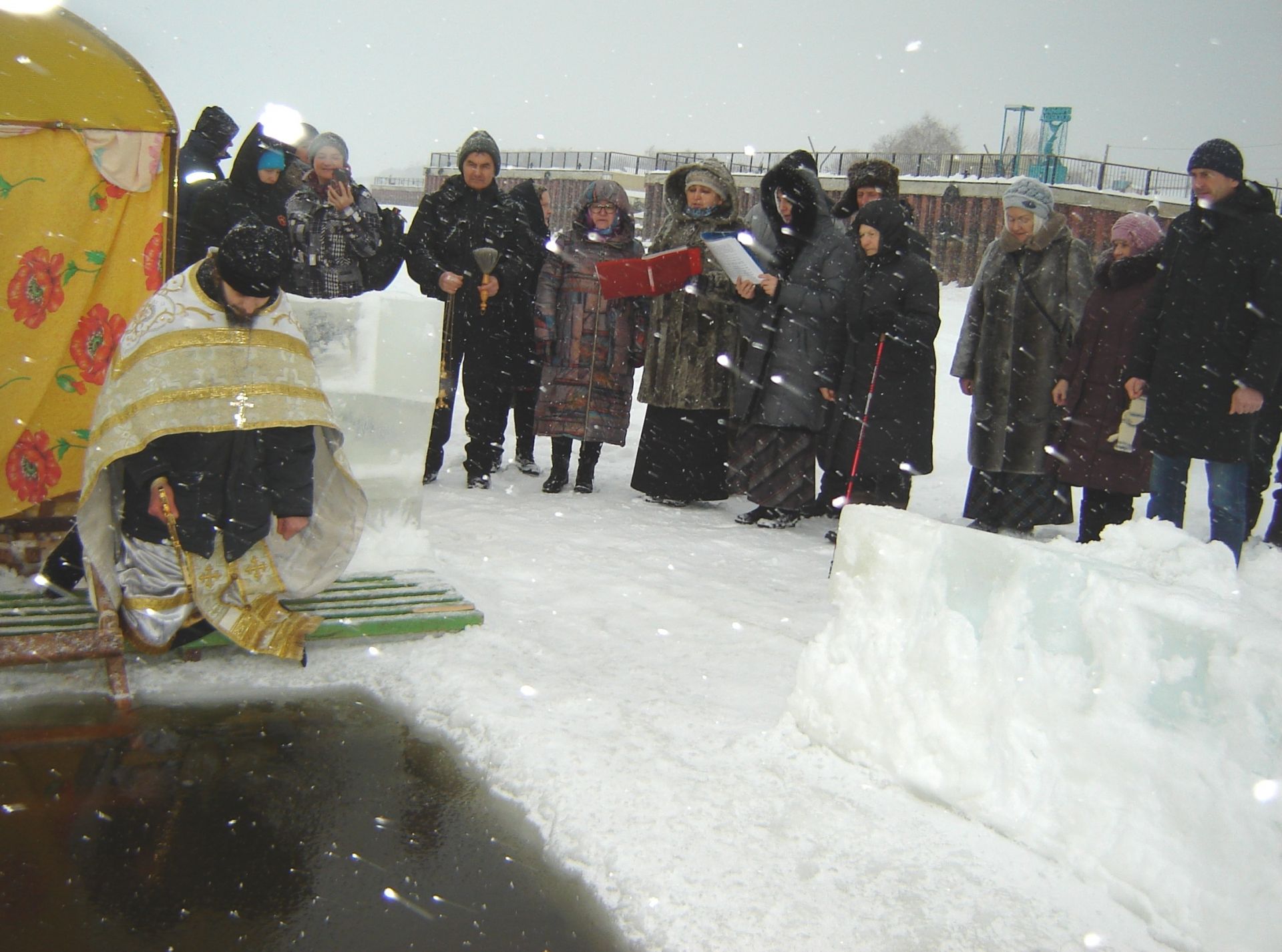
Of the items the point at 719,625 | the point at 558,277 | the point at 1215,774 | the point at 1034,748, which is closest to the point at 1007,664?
the point at 1034,748

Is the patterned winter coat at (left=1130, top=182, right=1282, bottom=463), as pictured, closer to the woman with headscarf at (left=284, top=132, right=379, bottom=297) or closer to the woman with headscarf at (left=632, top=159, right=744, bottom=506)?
the woman with headscarf at (left=632, top=159, right=744, bottom=506)

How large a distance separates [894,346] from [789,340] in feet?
2.33

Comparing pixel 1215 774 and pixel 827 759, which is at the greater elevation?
pixel 1215 774

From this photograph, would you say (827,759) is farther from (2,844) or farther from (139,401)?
(139,401)

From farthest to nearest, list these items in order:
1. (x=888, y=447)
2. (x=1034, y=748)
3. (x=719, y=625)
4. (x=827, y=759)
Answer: (x=888, y=447), (x=719, y=625), (x=827, y=759), (x=1034, y=748)

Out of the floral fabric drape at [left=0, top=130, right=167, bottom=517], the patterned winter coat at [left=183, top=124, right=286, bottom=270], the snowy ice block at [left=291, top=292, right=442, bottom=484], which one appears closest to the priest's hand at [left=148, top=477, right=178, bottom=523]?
the snowy ice block at [left=291, top=292, right=442, bottom=484]

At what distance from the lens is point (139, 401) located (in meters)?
3.57

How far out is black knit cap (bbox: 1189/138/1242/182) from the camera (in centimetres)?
470

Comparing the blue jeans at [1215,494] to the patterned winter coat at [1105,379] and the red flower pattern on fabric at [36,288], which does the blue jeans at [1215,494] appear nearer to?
the patterned winter coat at [1105,379]

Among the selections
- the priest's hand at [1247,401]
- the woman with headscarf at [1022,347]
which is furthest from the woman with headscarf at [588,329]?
the priest's hand at [1247,401]

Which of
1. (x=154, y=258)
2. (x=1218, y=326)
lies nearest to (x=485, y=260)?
(x=154, y=258)

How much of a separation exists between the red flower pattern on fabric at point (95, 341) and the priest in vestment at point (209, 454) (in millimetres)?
1351

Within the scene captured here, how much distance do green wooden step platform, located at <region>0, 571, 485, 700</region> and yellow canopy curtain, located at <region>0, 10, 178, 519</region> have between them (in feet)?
3.55

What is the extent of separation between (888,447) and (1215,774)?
3439 mm
